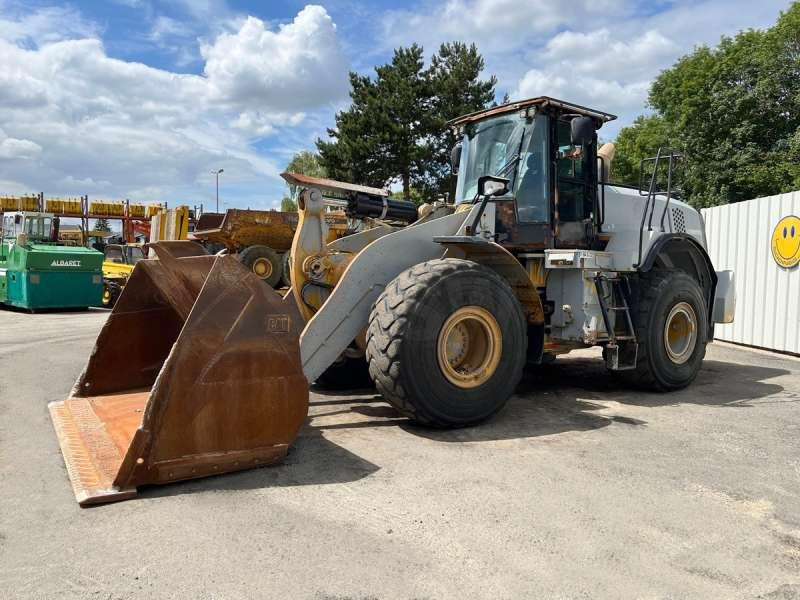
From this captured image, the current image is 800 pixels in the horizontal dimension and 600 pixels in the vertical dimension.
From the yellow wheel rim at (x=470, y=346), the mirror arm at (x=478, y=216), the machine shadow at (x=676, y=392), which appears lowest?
the machine shadow at (x=676, y=392)

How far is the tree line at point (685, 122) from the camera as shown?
2709cm

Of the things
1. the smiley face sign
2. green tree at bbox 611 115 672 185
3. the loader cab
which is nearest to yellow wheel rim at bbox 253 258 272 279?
the loader cab

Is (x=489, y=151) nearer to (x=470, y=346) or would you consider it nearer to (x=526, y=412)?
(x=470, y=346)

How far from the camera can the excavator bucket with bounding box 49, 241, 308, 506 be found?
3.48 meters

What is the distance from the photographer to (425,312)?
466cm

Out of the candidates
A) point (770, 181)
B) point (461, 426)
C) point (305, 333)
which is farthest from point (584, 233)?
point (770, 181)

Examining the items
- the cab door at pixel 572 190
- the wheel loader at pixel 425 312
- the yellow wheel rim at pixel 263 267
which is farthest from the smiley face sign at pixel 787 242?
the yellow wheel rim at pixel 263 267

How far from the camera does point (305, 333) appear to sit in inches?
189

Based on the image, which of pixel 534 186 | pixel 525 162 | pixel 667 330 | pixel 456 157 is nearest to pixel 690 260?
pixel 667 330

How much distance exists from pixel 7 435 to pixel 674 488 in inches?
184

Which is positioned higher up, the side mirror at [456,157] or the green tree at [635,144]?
the green tree at [635,144]

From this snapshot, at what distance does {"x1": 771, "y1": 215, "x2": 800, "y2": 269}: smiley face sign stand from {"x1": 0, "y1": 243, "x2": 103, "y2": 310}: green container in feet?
51.9

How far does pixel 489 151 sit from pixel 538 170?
65 cm

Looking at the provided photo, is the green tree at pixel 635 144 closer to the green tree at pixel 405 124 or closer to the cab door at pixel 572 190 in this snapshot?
the green tree at pixel 405 124
